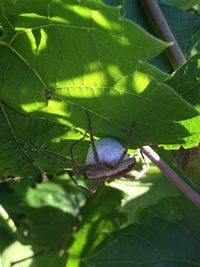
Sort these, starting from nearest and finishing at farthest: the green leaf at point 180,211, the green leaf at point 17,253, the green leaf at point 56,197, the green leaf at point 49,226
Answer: the green leaf at point 180,211, the green leaf at point 17,253, the green leaf at point 49,226, the green leaf at point 56,197

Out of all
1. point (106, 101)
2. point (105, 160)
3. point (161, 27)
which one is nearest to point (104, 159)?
point (105, 160)

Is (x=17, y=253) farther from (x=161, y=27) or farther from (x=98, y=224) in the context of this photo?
(x=161, y=27)

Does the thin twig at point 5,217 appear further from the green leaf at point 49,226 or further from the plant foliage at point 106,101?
the green leaf at point 49,226

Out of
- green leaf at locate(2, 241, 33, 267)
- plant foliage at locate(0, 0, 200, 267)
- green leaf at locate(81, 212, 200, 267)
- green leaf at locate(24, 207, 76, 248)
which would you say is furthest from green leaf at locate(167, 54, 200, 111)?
green leaf at locate(24, 207, 76, 248)

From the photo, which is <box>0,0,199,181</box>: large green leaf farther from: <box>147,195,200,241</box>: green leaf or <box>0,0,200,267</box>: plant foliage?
<box>147,195,200,241</box>: green leaf

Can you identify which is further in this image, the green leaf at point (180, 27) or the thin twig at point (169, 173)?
the green leaf at point (180, 27)

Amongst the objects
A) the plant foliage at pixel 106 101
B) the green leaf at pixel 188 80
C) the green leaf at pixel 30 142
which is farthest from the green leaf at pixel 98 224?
the green leaf at pixel 188 80
